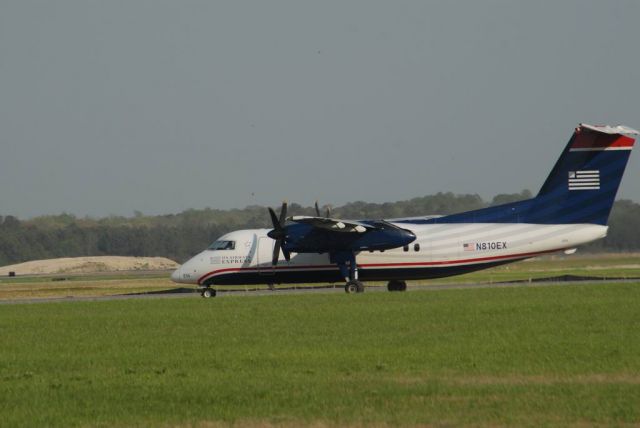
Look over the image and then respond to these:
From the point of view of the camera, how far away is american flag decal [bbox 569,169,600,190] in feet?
145

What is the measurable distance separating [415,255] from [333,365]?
25776 millimetres

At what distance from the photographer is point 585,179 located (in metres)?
44.4

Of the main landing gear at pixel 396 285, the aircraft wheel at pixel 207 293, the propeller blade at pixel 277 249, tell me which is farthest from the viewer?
the main landing gear at pixel 396 285

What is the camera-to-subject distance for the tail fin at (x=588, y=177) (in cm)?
4425

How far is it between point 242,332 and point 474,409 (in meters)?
12.9

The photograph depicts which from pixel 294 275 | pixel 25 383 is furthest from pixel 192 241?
pixel 25 383

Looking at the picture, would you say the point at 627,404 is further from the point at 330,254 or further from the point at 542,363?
the point at 330,254

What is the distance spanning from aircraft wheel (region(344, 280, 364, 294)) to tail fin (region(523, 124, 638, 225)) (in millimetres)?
7569

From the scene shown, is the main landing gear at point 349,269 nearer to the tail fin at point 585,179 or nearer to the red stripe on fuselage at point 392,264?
the red stripe on fuselage at point 392,264

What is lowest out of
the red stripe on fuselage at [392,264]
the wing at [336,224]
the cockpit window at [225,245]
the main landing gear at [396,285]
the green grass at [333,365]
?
the green grass at [333,365]

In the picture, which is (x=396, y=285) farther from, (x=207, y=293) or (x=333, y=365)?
(x=333, y=365)

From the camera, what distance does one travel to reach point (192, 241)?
137250mm

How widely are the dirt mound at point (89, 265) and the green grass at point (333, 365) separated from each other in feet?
290

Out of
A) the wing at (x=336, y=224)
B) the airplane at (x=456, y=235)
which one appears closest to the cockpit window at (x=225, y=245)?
the airplane at (x=456, y=235)
